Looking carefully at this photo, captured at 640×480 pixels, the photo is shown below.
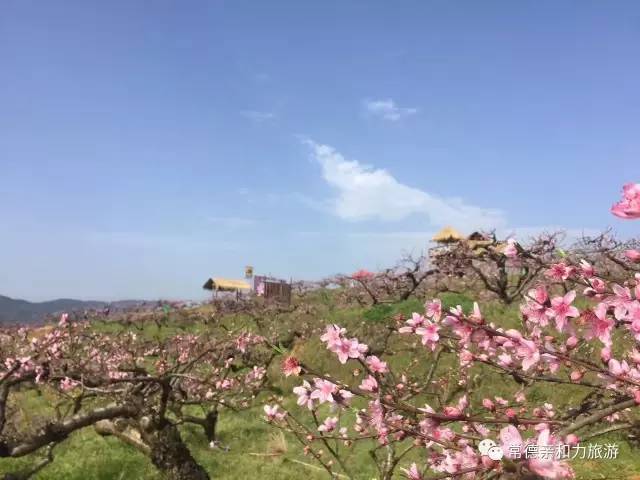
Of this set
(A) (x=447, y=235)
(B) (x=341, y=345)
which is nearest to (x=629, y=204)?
(B) (x=341, y=345)

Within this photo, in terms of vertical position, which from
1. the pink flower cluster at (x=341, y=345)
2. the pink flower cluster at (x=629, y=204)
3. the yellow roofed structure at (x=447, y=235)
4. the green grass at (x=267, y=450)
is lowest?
the green grass at (x=267, y=450)

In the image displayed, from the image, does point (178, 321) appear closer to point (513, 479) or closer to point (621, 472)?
point (621, 472)

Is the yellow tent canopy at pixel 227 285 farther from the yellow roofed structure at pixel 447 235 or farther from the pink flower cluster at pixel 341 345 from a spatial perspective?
the pink flower cluster at pixel 341 345

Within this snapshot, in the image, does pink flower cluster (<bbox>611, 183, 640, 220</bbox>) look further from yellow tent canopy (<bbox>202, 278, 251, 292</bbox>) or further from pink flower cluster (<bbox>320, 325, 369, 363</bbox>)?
yellow tent canopy (<bbox>202, 278, 251, 292</bbox>)

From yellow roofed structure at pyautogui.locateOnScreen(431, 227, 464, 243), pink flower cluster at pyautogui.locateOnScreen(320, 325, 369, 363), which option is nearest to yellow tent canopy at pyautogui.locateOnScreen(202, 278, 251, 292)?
yellow roofed structure at pyautogui.locateOnScreen(431, 227, 464, 243)

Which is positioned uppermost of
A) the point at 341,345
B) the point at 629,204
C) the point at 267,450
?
the point at 629,204

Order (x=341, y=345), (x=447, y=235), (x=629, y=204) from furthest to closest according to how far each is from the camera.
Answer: (x=447, y=235), (x=341, y=345), (x=629, y=204)

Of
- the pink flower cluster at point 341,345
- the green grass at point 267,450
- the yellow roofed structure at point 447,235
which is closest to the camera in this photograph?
the pink flower cluster at point 341,345

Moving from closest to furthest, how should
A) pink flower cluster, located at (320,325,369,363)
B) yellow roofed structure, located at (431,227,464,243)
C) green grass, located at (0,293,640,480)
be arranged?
pink flower cluster, located at (320,325,369,363) → green grass, located at (0,293,640,480) → yellow roofed structure, located at (431,227,464,243)

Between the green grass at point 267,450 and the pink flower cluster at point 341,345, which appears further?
the green grass at point 267,450

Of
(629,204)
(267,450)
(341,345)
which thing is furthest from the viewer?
(267,450)

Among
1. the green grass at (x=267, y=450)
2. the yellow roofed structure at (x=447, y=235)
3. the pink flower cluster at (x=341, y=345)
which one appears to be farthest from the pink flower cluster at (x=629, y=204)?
the yellow roofed structure at (x=447, y=235)

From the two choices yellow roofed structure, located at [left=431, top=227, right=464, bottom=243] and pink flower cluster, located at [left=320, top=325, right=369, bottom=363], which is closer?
pink flower cluster, located at [left=320, top=325, right=369, bottom=363]

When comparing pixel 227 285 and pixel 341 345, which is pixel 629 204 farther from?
pixel 227 285
